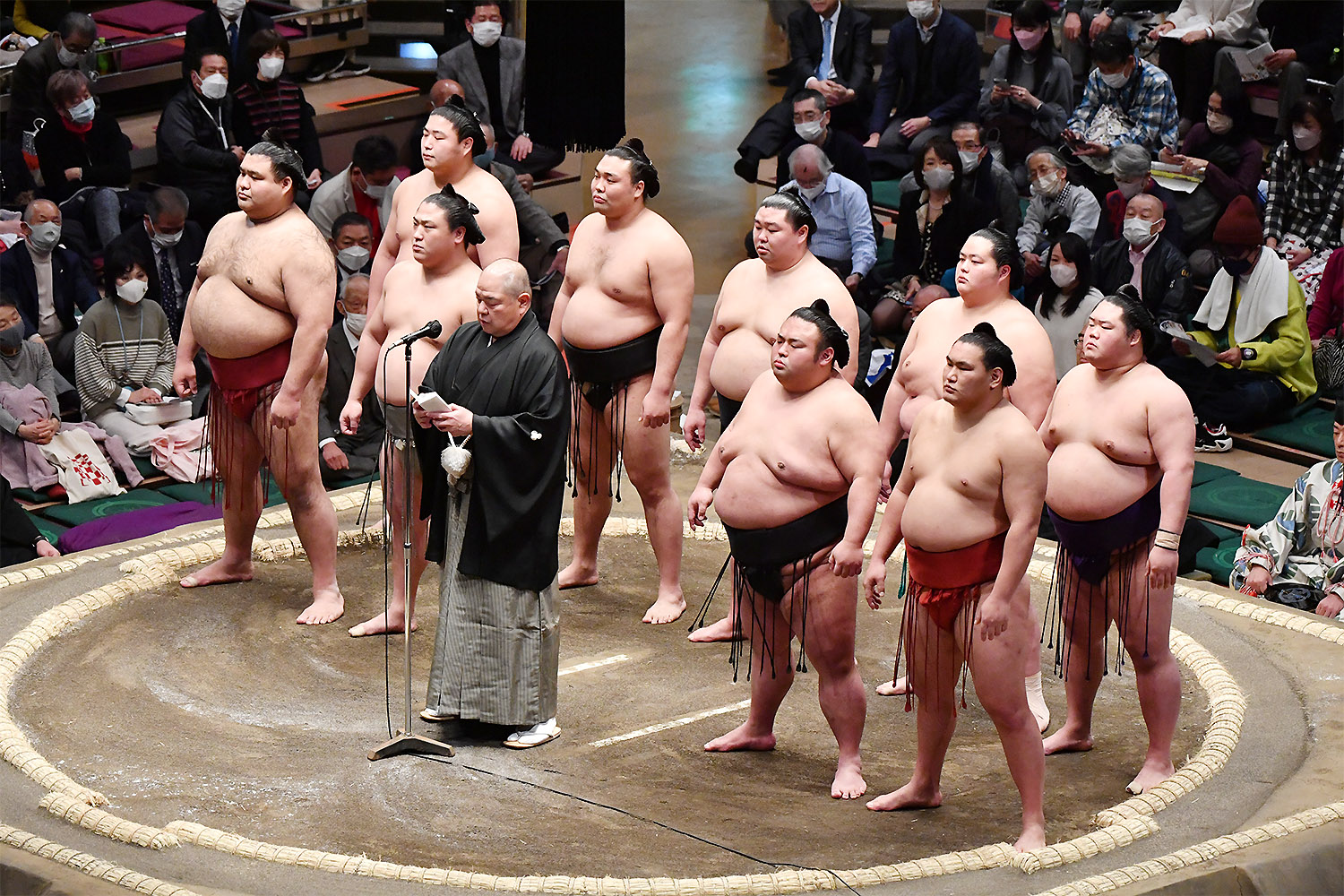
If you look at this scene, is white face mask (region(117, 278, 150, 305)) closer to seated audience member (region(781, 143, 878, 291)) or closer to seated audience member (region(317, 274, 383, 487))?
seated audience member (region(317, 274, 383, 487))

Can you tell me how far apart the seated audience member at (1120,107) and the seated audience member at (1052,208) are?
429 millimetres

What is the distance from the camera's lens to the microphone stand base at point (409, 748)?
3695 mm

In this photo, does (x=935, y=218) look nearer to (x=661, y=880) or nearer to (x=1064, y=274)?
(x=1064, y=274)

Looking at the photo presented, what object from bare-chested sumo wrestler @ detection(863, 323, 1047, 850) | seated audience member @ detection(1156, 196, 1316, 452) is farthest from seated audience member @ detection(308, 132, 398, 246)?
bare-chested sumo wrestler @ detection(863, 323, 1047, 850)

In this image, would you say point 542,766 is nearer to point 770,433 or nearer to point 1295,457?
point 770,433

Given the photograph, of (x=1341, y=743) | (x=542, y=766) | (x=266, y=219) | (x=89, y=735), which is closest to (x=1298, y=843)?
(x=1341, y=743)

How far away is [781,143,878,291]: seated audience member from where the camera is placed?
631cm

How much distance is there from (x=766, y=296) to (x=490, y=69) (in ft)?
10.4

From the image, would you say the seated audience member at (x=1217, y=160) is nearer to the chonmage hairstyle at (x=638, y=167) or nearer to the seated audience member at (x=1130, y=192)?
the seated audience member at (x=1130, y=192)

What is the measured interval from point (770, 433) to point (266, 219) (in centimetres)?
153

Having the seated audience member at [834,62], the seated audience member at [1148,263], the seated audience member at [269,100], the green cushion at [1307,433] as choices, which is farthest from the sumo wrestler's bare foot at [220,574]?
the green cushion at [1307,433]

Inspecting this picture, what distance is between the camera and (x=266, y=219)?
14.4ft

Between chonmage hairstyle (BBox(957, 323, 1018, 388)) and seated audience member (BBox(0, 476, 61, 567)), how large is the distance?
113 inches

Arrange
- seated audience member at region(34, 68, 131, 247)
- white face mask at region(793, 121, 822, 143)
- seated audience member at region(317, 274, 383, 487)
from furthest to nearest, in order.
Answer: white face mask at region(793, 121, 822, 143) < seated audience member at region(34, 68, 131, 247) < seated audience member at region(317, 274, 383, 487)
